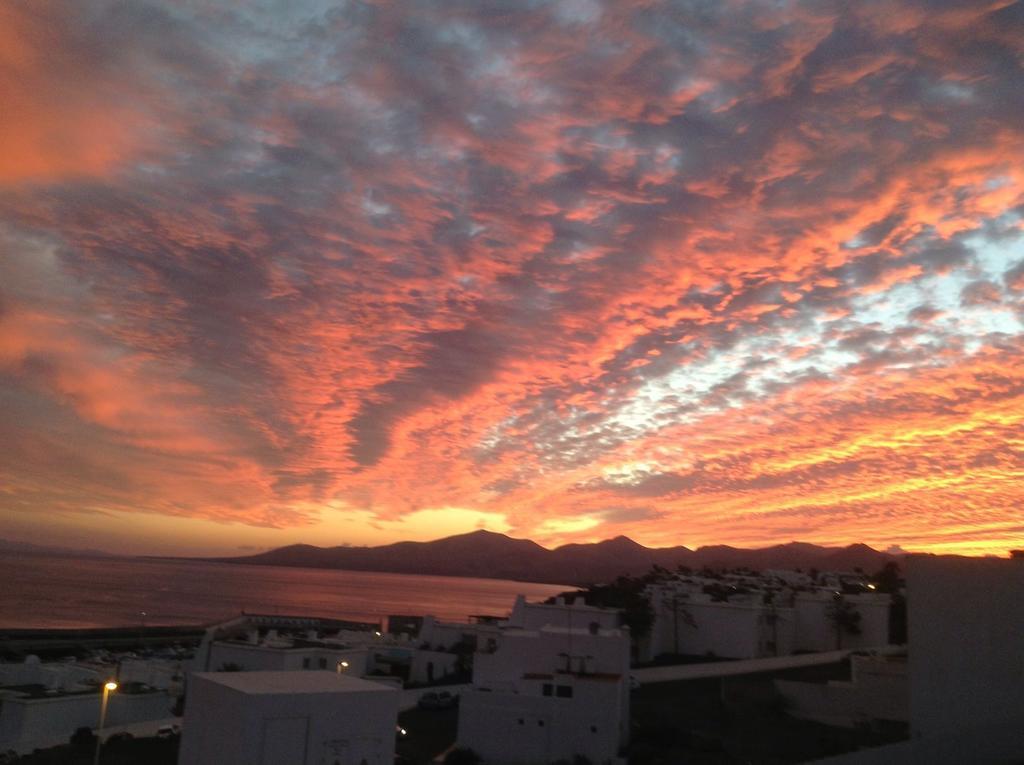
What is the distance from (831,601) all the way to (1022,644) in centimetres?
2402

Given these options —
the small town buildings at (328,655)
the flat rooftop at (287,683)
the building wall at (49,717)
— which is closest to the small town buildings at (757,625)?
the small town buildings at (328,655)

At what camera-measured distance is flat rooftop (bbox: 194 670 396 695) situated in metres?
15.1

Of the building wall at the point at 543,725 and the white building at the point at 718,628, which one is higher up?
the white building at the point at 718,628

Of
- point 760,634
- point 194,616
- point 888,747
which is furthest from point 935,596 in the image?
point 194,616

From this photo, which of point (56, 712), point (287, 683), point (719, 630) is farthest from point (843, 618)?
point (56, 712)

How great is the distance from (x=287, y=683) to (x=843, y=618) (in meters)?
29.0

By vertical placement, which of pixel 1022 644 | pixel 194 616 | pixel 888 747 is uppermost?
pixel 1022 644

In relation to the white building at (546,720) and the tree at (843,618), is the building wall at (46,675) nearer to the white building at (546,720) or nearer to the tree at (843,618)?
the white building at (546,720)

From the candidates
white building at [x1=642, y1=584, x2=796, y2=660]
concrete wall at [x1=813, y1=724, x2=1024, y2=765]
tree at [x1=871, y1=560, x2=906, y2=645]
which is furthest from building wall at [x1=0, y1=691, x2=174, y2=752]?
tree at [x1=871, y1=560, x2=906, y2=645]

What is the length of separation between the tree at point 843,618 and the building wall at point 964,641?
21.2 meters

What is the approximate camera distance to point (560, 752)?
20141 millimetres

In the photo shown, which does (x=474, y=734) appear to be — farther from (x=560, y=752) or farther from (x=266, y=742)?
(x=266, y=742)

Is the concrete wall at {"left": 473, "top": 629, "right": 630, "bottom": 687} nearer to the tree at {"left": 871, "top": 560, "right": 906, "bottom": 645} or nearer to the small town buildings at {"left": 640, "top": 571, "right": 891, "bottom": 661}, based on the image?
the small town buildings at {"left": 640, "top": 571, "right": 891, "bottom": 661}

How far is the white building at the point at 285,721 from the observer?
47.1 ft
